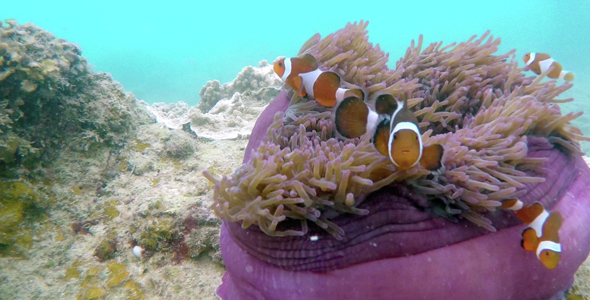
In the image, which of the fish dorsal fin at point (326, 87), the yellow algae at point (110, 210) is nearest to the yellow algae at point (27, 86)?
the yellow algae at point (110, 210)

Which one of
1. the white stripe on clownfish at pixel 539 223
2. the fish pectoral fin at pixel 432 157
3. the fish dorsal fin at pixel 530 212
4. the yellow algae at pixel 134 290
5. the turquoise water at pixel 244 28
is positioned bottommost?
the yellow algae at pixel 134 290

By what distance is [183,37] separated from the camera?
5312cm

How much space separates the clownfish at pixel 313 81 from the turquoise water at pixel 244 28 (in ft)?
70.3

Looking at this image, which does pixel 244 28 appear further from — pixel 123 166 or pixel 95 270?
pixel 95 270

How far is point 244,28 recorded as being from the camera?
56.9m

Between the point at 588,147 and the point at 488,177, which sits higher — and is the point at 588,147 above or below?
below

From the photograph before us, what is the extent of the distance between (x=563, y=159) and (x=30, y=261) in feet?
8.81

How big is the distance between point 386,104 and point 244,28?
60160 mm

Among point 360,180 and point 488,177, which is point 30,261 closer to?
point 360,180

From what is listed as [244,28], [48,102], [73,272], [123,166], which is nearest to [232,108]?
[123,166]

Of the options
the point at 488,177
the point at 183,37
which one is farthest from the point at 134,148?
the point at 183,37

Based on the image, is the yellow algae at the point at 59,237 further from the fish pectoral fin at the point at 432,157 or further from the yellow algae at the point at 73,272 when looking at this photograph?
the fish pectoral fin at the point at 432,157

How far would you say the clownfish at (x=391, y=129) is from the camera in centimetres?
100

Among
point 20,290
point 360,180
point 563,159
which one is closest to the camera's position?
point 360,180
